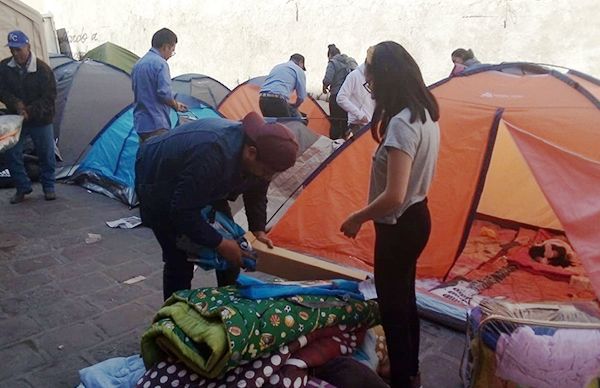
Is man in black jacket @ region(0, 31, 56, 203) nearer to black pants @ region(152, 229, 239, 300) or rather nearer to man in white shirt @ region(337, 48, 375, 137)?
man in white shirt @ region(337, 48, 375, 137)

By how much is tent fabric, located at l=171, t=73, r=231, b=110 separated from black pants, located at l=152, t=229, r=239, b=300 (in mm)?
5425

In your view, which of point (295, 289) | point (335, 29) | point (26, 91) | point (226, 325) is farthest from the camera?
point (335, 29)

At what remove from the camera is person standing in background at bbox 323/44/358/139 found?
712cm

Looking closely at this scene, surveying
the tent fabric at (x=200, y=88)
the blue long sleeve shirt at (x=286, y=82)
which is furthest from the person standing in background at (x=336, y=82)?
Answer: the tent fabric at (x=200, y=88)

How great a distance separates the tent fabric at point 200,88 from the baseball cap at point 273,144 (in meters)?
5.75

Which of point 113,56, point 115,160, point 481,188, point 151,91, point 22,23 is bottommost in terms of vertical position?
point 115,160

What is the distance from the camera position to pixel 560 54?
25.8 feet

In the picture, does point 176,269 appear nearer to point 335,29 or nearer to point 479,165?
point 479,165

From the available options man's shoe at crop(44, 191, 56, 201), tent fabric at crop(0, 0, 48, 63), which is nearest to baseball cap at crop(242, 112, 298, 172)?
man's shoe at crop(44, 191, 56, 201)

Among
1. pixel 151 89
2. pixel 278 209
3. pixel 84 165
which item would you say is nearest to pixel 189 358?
pixel 278 209

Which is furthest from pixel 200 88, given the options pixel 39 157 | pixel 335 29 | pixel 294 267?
pixel 294 267

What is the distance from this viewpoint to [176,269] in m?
2.45

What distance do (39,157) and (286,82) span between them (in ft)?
8.93

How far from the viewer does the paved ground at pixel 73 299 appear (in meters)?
2.60
